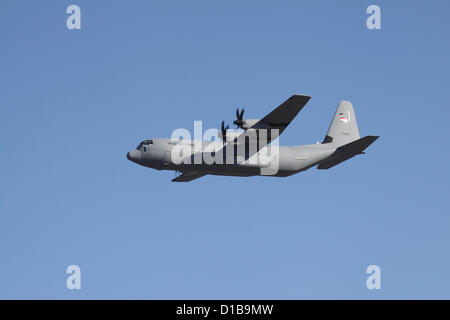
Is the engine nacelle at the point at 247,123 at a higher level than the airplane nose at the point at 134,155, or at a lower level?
higher

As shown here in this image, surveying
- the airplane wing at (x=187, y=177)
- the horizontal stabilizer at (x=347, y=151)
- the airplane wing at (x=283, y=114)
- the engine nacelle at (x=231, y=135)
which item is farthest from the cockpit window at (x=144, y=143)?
the horizontal stabilizer at (x=347, y=151)

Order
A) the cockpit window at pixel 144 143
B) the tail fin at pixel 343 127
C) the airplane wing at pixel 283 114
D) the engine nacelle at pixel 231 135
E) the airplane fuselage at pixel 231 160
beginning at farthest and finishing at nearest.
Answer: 1. the tail fin at pixel 343 127
2. the cockpit window at pixel 144 143
3. the engine nacelle at pixel 231 135
4. the airplane fuselage at pixel 231 160
5. the airplane wing at pixel 283 114

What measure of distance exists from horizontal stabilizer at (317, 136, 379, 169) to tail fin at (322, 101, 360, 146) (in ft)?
6.27

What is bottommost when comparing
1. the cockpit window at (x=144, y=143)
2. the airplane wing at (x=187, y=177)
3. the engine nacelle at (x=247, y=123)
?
the airplane wing at (x=187, y=177)

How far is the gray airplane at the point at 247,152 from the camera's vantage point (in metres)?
36.6

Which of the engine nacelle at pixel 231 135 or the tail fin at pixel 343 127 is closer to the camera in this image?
the engine nacelle at pixel 231 135

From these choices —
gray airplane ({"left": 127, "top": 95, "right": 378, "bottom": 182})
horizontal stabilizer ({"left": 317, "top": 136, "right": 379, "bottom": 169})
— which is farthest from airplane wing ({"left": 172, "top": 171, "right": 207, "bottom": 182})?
horizontal stabilizer ({"left": 317, "top": 136, "right": 379, "bottom": 169})

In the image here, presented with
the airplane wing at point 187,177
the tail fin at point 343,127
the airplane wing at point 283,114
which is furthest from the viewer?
the airplane wing at point 187,177

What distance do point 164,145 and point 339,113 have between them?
508 inches

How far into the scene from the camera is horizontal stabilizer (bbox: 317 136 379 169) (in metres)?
37.0

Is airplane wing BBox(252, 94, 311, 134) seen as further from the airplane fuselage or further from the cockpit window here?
the cockpit window

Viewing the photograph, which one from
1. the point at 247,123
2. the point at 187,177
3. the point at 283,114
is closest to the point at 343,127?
the point at 283,114

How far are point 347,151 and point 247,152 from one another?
21.1 feet

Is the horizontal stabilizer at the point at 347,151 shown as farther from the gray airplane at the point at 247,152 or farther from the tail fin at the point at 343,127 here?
Answer: the tail fin at the point at 343,127
